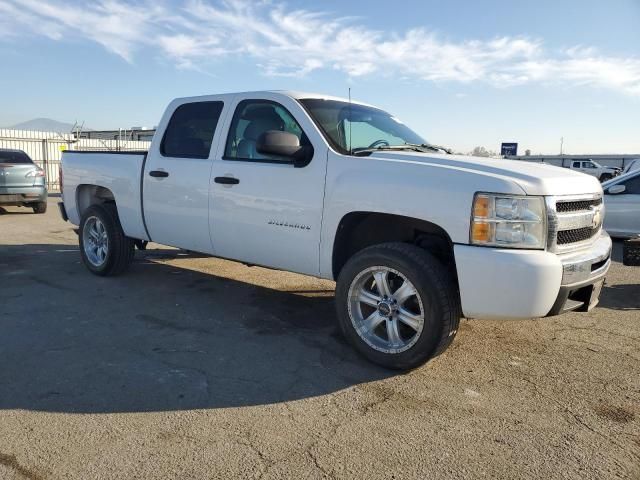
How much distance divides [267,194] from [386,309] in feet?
4.67

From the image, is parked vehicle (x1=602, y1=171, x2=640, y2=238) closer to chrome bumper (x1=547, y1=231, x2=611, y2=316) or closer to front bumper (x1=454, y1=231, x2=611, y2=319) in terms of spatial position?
chrome bumper (x1=547, y1=231, x2=611, y2=316)

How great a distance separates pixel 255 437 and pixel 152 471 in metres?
0.55

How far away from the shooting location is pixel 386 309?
3734 mm

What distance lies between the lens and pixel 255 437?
2.81 metres

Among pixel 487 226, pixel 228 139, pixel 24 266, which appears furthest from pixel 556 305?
pixel 24 266

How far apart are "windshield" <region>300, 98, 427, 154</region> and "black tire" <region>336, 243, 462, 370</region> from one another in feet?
3.21

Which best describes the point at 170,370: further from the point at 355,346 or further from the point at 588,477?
the point at 588,477

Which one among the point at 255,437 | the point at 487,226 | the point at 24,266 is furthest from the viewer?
the point at 24,266

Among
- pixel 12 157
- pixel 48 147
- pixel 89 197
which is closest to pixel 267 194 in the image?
pixel 89 197

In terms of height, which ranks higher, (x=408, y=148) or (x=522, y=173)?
(x=408, y=148)

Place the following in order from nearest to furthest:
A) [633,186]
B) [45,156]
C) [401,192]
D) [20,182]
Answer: [401,192] < [633,186] < [20,182] < [45,156]

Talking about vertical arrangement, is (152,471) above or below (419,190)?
below

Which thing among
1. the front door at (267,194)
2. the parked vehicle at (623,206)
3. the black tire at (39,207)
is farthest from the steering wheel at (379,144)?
the black tire at (39,207)

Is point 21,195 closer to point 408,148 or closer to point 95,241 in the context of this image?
point 95,241
